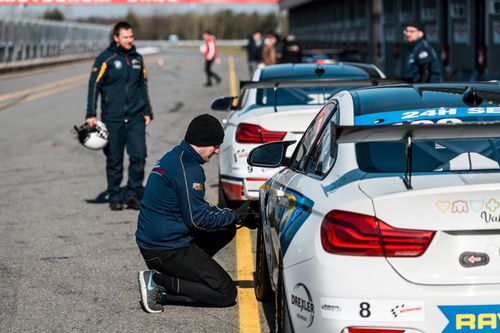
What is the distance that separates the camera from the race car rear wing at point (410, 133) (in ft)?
→ 14.8

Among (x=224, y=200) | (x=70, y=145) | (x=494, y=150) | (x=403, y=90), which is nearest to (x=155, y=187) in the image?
(x=403, y=90)

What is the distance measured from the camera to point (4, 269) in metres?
7.93

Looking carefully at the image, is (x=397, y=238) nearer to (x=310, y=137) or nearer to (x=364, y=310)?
(x=364, y=310)

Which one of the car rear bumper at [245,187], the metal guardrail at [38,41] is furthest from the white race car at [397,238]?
the metal guardrail at [38,41]

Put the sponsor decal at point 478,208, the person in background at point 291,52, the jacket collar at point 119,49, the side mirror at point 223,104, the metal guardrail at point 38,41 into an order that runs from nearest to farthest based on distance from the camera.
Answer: the sponsor decal at point 478,208 → the jacket collar at point 119,49 → the side mirror at point 223,104 → the person in background at point 291,52 → the metal guardrail at point 38,41

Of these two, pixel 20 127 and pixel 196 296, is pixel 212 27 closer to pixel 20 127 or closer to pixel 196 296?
pixel 20 127

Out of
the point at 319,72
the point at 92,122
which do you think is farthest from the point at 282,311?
the point at 92,122

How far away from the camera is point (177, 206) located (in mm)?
6512

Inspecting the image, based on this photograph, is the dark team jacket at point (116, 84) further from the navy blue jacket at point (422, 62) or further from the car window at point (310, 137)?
the car window at point (310, 137)

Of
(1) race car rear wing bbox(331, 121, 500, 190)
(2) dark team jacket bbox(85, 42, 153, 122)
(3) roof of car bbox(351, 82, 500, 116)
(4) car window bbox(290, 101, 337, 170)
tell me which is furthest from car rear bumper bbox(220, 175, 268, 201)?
(1) race car rear wing bbox(331, 121, 500, 190)

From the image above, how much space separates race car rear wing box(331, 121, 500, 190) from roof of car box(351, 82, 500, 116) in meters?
0.78

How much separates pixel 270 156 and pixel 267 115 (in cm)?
288

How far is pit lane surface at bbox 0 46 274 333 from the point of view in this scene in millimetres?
6418

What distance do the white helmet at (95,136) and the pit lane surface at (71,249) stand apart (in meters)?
0.49
